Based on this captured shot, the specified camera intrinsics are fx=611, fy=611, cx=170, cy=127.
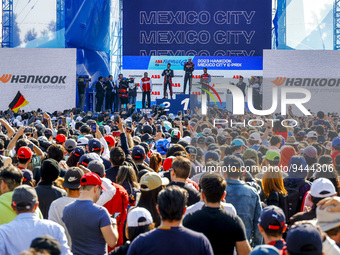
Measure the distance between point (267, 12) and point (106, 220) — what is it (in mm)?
25453

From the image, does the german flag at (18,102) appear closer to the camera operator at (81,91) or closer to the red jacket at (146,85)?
the camera operator at (81,91)

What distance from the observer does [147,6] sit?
2892 centimetres

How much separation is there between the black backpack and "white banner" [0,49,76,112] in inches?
752

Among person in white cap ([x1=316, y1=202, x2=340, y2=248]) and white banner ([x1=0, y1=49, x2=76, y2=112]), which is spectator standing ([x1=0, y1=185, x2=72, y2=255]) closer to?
person in white cap ([x1=316, y1=202, x2=340, y2=248])

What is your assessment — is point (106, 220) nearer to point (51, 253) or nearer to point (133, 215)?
point (133, 215)

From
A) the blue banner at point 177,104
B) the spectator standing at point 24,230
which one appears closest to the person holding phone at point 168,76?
the blue banner at point 177,104

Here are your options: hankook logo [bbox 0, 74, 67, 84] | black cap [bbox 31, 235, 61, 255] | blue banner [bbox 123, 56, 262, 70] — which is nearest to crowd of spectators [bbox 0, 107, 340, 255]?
black cap [bbox 31, 235, 61, 255]

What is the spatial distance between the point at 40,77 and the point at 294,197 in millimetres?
20166

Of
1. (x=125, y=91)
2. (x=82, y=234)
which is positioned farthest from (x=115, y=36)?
(x=82, y=234)

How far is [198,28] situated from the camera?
29000 millimetres

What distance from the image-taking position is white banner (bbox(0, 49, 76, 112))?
2483cm

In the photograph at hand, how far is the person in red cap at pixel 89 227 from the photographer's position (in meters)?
4.67

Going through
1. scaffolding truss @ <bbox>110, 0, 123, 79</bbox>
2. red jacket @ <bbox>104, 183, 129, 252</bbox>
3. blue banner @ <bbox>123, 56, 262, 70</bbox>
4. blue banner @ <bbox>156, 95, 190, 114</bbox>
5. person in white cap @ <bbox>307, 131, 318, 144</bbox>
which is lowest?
red jacket @ <bbox>104, 183, 129, 252</bbox>

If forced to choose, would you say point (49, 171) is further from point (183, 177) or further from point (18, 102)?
point (18, 102)
